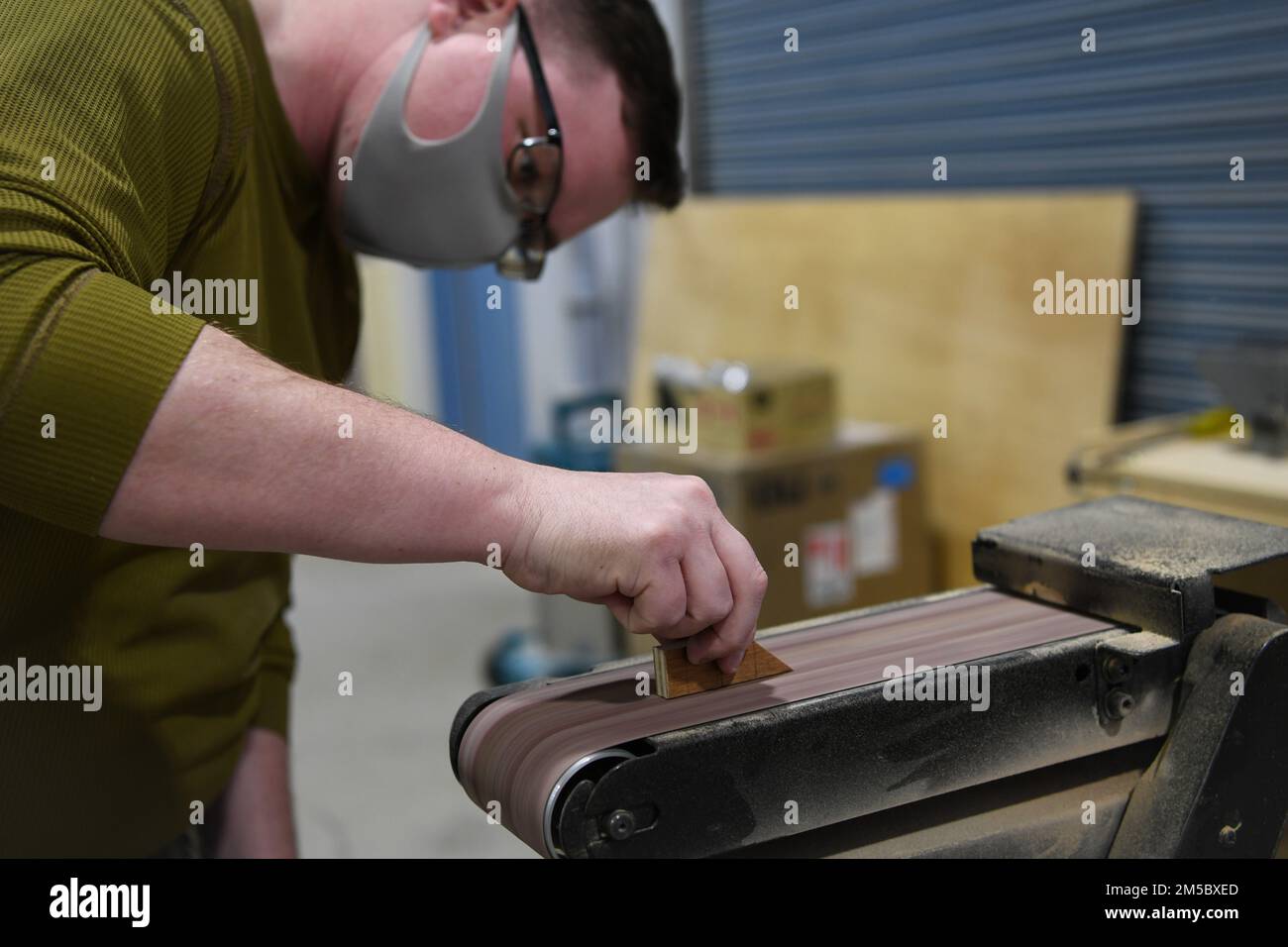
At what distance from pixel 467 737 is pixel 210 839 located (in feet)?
1.86

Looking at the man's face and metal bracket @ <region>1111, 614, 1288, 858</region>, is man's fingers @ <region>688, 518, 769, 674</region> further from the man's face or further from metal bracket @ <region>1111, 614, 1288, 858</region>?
the man's face

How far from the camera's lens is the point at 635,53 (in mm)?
1116

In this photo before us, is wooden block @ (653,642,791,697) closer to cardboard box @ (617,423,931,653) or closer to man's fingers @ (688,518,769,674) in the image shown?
man's fingers @ (688,518,769,674)

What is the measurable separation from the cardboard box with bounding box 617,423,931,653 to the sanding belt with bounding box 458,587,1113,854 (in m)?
1.70

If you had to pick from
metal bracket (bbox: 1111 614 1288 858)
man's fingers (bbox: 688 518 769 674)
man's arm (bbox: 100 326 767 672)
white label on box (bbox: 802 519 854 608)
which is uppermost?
man's arm (bbox: 100 326 767 672)

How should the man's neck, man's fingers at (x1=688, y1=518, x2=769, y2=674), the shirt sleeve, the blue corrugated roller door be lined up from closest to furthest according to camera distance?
the shirt sleeve
man's fingers at (x1=688, y1=518, x2=769, y2=674)
the man's neck
the blue corrugated roller door

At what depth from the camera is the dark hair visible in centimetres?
110

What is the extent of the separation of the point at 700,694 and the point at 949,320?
7.41 feet

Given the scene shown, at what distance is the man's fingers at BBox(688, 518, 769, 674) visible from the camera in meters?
0.77

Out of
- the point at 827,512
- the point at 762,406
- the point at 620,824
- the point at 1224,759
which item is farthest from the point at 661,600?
the point at 827,512

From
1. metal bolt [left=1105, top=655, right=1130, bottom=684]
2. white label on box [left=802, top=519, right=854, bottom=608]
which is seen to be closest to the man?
metal bolt [left=1105, top=655, right=1130, bottom=684]

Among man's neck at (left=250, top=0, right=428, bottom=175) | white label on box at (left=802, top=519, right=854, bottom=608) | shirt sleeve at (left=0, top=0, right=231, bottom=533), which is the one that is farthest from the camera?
white label on box at (left=802, top=519, right=854, bottom=608)

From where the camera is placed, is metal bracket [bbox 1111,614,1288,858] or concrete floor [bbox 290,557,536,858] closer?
metal bracket [bbox 1111,614,1288,858]

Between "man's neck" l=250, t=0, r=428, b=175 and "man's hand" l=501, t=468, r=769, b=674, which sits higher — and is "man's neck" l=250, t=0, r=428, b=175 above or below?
above
